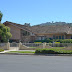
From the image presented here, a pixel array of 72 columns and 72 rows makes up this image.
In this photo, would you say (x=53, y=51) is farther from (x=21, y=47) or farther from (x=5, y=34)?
(x=5, y=34)

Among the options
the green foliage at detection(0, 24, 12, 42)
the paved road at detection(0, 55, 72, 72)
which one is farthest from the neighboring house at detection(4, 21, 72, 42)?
the paved road at detection(0, 55, 72, 72)

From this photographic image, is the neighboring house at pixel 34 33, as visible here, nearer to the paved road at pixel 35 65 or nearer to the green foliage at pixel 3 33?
the green foliage at pixel 3 33

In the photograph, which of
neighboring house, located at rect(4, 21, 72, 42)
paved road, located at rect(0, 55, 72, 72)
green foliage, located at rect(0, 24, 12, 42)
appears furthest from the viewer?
A: neighboring house, located at rect(4, 21, 72, 42)

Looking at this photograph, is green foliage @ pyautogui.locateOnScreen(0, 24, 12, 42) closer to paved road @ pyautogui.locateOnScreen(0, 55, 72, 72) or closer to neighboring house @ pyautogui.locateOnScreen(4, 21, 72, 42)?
neighboring house @ pyautogui.locateOnScreen(4, 21, 72, 42)

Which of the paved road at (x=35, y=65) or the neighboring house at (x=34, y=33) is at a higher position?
the neighboring house at (x=34, y=33)

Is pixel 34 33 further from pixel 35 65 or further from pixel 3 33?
pixel 35 65

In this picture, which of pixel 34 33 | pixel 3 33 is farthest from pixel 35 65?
pixel 34 33

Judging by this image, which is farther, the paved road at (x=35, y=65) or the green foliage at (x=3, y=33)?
the green foliage at (x=3, y=33)

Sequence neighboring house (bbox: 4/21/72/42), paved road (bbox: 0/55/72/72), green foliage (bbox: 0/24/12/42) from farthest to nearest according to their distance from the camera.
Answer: neighboring house (bbox: 4/21/72/42) → green foliage (bbox: 0/24/12/42) → paved road (bbox: 0/55/72/72)

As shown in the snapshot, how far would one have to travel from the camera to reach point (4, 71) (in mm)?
9133

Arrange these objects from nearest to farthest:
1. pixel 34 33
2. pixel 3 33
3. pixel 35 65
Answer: pixel 35 65 → pixel 3 33 → pixel 34 33

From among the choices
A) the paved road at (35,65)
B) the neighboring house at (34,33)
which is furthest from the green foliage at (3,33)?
the paved road at (35,65)

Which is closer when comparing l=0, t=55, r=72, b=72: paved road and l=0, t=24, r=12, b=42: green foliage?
l=0, t=55, r=72, b=72: paved road

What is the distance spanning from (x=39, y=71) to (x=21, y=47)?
805 inches
